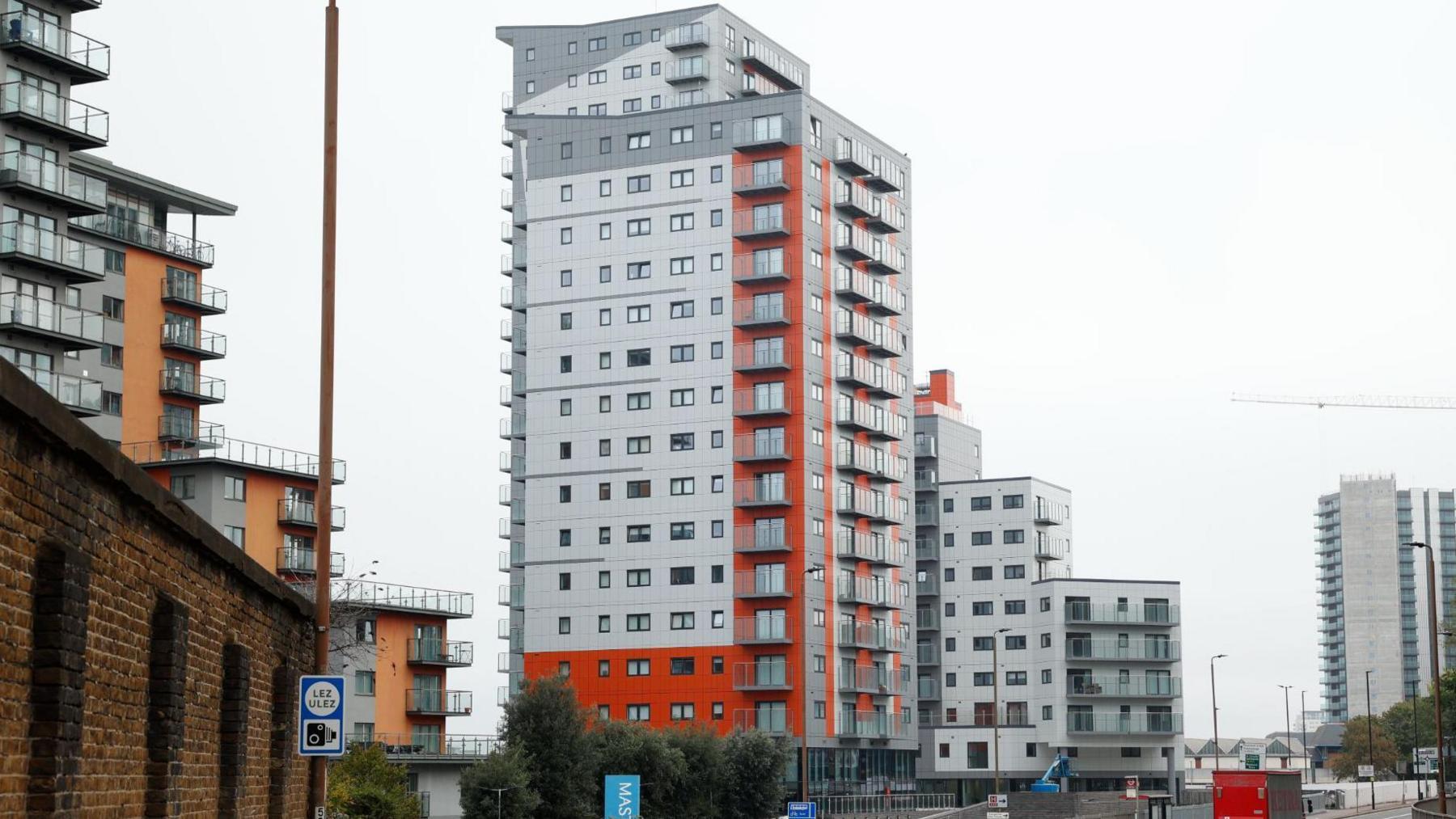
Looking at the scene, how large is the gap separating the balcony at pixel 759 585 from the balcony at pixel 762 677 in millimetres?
3783

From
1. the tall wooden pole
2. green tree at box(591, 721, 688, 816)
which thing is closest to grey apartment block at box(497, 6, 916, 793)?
green tree at box(591, 721, 688, 816)

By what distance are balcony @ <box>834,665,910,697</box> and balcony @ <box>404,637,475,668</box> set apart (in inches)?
891

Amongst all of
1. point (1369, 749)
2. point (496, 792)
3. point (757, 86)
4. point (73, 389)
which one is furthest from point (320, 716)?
point (1369, 749)

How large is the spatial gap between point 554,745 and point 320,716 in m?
51.9

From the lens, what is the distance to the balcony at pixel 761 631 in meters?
104

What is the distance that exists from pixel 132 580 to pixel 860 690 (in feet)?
311

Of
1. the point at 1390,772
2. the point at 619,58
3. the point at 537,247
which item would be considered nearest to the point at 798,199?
the point at 537,247

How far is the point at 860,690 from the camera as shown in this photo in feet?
357

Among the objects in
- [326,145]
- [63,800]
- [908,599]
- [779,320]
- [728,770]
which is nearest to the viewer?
[63,800]

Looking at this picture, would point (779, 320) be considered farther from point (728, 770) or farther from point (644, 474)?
point (728, 770)

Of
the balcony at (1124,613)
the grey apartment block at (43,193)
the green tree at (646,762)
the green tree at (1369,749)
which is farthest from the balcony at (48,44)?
→ the green tree at (1369,749)

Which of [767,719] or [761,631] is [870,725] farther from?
[761,631]

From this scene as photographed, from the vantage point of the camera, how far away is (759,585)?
105312mm

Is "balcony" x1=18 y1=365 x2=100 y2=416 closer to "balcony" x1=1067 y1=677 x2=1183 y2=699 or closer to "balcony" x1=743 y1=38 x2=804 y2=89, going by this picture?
"balcony" x1=743 y1=38 x2=804 y2=89
